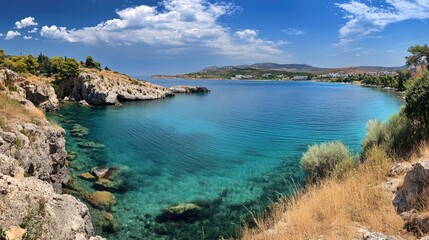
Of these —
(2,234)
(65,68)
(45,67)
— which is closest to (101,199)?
(2,234)

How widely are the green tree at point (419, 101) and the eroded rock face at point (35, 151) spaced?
17562 mm

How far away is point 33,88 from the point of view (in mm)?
51844

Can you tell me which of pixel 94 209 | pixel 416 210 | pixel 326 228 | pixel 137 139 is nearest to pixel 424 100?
pixel 416 210

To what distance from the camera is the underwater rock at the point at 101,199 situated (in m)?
16.7

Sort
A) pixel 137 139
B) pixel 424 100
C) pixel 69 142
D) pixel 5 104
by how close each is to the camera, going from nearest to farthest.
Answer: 1. pixel 424 100
2. pixel 5 104
3. pixel 69 142
4. pixel 137 139

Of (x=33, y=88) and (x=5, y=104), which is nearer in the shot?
(x=5, y=104)

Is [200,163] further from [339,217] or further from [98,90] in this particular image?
[98,90]

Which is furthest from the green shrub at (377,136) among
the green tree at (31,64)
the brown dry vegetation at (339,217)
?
the green tree at (31,64)

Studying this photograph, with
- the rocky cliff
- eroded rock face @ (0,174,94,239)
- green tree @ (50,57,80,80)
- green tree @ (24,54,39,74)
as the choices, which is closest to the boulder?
green tree @ (50,57,80,80)

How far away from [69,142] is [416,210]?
1242 inches

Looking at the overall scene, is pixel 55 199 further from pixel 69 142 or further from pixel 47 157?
pixel 69 142

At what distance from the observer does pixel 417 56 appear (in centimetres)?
5838

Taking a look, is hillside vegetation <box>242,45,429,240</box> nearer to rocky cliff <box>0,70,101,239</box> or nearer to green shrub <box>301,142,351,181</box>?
green shrub <box>301,142,351,181</box>

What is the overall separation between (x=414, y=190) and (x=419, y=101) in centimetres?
864
